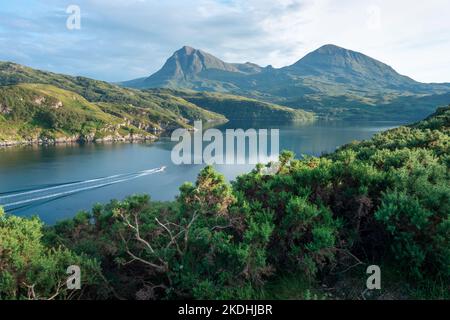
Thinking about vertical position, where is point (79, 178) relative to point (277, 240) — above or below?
below

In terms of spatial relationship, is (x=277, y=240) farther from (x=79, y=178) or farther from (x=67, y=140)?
(x=67, y=140)

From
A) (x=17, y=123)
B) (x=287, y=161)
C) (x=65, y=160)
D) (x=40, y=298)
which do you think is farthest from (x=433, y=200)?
(x=17, y=123)

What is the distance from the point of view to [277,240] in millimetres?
9180

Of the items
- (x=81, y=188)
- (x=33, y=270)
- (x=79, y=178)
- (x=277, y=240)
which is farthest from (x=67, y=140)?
(x=277, y=240)

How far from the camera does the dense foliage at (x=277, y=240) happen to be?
8.13 meters

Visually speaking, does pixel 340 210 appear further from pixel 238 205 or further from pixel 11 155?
pixel 11 155

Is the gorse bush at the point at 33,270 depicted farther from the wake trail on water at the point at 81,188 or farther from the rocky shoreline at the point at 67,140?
the rocky shoreline at the point at 67,140

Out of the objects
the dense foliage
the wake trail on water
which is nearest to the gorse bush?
the dense foliage

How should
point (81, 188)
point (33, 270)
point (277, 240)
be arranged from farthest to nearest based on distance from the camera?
point (81, 188), point (277, 240), point (33, 270)

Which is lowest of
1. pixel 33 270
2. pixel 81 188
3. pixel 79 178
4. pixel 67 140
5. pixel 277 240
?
pixel 81 188

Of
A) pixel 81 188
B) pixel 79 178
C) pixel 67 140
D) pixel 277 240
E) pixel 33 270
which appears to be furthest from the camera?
pixel 67 140

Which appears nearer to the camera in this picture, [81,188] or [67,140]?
[81,188]

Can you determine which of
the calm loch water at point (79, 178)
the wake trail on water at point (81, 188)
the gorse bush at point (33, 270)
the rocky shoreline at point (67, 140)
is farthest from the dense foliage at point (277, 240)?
the rocky shoreline at point (67, 140)
